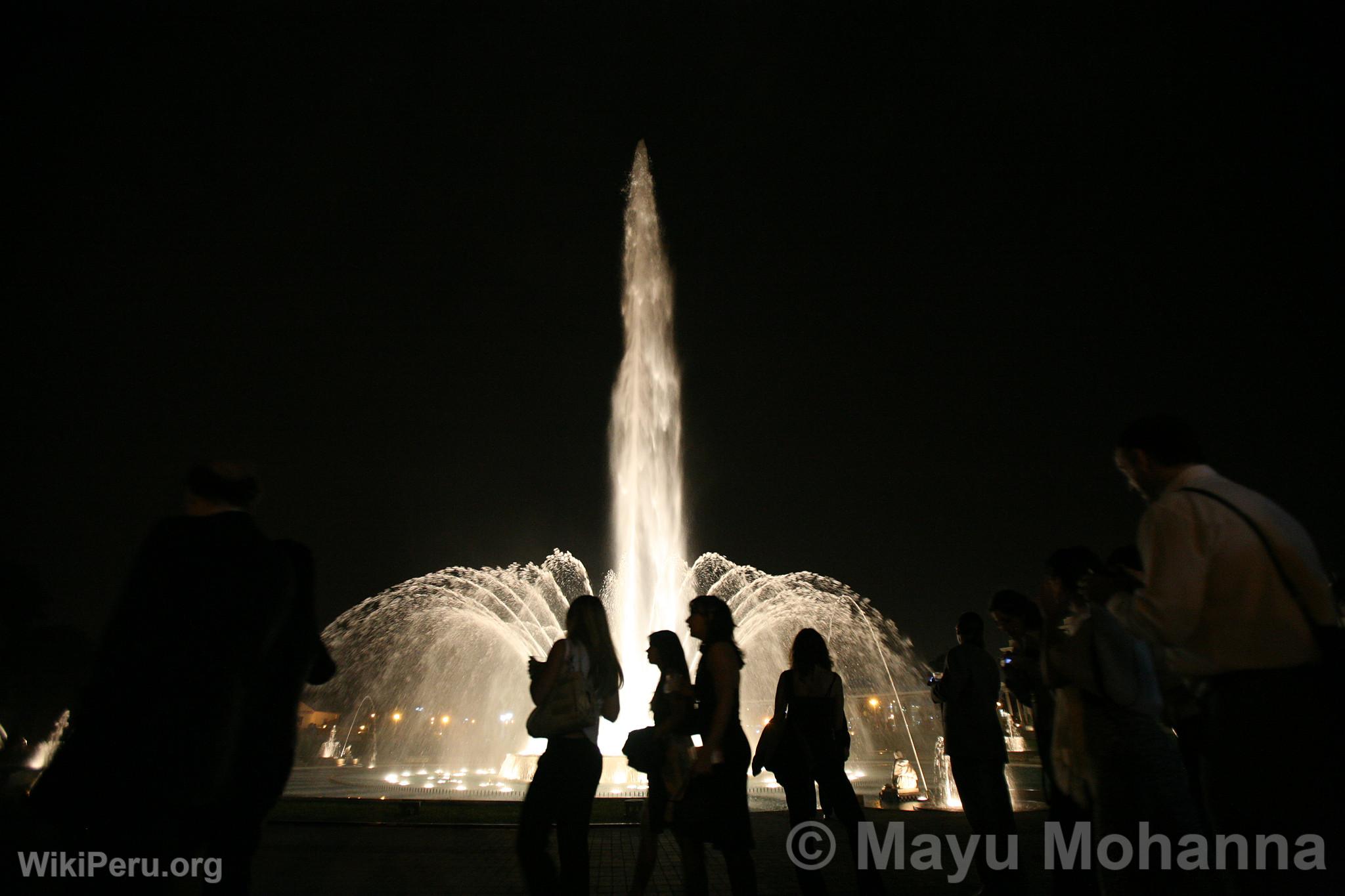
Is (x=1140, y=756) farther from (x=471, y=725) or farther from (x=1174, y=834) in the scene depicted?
Result: (x=471, y=725)

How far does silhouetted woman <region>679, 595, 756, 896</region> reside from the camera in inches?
179

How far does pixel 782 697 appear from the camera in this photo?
614 cm

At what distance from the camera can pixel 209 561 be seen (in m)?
2.96

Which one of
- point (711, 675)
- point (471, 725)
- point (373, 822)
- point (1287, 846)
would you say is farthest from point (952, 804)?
point (471, 725)

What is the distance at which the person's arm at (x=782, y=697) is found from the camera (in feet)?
19.9

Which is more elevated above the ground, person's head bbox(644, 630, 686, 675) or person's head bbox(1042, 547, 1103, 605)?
person's head bbox(1042, 547, 1103, 605)

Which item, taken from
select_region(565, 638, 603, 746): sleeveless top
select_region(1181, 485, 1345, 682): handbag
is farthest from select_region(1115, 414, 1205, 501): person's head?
select_region(565, 638, 603, 746): sleeveless top

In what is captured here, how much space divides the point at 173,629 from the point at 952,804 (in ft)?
51.3

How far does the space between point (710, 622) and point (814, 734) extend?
1.57 meters

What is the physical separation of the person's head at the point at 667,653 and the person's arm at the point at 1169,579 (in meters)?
2.89

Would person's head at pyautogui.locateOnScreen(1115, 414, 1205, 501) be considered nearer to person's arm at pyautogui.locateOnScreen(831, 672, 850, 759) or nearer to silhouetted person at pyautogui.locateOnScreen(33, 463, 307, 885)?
silhouetted person at pyautogui.locateOnScreen(33, 463, 307, 885)

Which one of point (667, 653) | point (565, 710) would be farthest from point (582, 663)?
point (667, 653)

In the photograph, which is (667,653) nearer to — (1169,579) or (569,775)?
(569,775)

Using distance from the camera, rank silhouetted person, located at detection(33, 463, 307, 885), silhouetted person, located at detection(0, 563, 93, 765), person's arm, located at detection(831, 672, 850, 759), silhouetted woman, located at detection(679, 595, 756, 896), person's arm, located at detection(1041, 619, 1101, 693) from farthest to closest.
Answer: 1. silhouetted person, located at detection(0, 563, 93, 765)
2. person's arm, located at detection(831, 672, 850, 759)
3. silhouetted woman, located at detection(679, 595, 756, 896)
4. person's arm, located at detection(1041, 619, 1101, 693)
5. silhouetted person, located at detection(33, 463, 307, 885)
